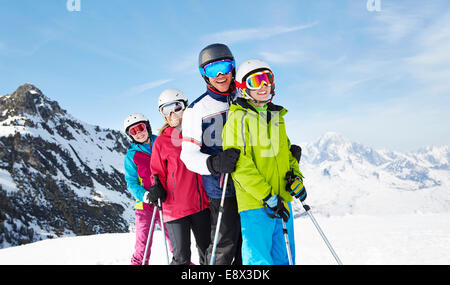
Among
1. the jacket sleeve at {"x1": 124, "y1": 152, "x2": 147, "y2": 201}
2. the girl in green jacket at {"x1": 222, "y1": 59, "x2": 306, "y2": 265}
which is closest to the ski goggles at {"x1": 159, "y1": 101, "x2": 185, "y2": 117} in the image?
the jacket sleeve at {"x1": 124, "y1": 152, "x2": 147, "y2": 201}

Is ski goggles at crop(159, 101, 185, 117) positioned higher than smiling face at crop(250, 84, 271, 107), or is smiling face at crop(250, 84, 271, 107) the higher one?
ski goggles at crop(159, 101, 185, 117)

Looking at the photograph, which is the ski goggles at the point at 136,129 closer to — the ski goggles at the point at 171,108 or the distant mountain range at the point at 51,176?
the ski goggles at the point at 171,108

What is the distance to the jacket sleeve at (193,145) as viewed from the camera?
4.13 meters

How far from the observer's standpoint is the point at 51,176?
13362 centimetres

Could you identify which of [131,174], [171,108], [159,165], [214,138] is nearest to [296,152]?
[214,138]

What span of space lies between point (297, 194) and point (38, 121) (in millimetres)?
172948

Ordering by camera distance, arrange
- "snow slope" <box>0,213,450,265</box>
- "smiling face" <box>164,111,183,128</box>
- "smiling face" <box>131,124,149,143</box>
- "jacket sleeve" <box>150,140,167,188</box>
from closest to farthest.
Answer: "jacket sleeve" <box>150,140,167,188</box>
"smiling face" <box>164,111,183,128</box>
"smiling face" <box>131,124,149,143</box>
"snow slope" <box>0,213,450,265</box>

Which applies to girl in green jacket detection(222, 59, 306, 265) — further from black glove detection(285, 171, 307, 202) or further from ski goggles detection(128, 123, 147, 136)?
ski goggles detection(128, 123, 147, 136)

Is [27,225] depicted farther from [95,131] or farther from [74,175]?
[95,131]

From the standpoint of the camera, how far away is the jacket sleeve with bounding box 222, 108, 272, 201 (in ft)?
12.3

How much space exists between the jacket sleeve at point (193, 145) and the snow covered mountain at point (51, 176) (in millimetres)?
108345

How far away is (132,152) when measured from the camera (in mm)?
6211

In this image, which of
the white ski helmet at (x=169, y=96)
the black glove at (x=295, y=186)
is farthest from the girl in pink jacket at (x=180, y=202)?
the black glove at (x=295, y=186)
